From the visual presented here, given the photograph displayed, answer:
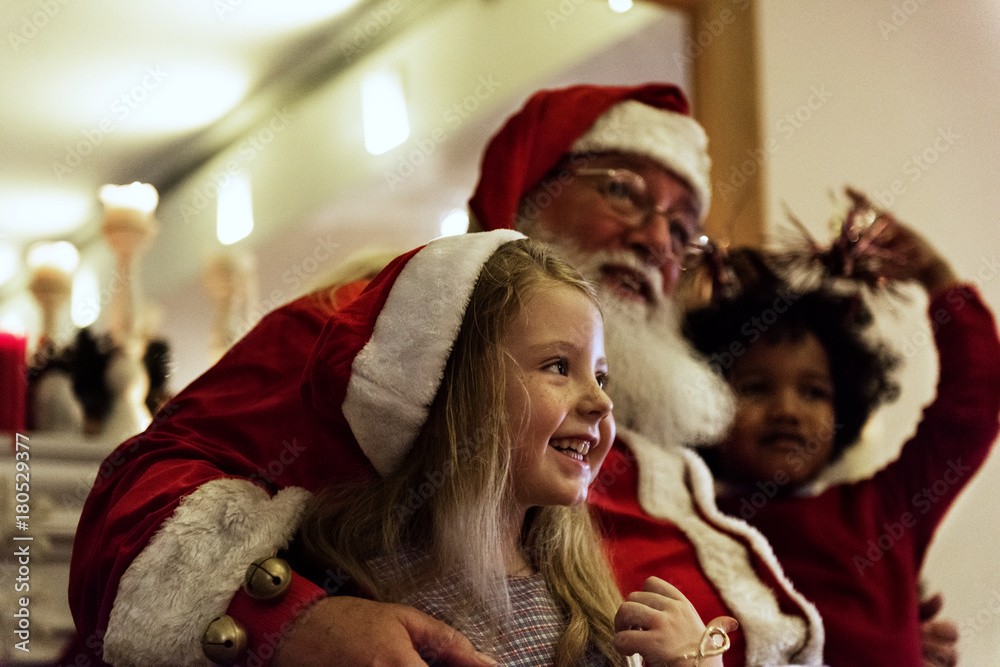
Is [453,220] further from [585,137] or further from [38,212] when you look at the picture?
[38,212]

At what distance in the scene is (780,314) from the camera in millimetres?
1826

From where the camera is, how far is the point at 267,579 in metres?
0.99

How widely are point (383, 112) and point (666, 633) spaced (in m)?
1.34

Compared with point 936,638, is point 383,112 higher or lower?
higher

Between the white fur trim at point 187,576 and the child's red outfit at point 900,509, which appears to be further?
the child's red outfit at point 900,509

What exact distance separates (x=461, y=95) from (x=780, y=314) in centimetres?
77

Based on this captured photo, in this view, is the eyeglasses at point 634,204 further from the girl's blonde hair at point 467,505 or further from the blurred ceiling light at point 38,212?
the blurred ceiling light at point 38,212

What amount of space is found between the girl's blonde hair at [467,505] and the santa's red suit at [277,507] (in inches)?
1.9

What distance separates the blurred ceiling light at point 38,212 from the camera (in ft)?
5.59
